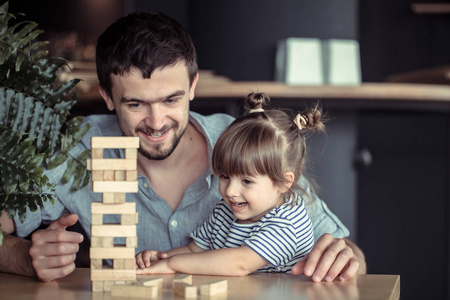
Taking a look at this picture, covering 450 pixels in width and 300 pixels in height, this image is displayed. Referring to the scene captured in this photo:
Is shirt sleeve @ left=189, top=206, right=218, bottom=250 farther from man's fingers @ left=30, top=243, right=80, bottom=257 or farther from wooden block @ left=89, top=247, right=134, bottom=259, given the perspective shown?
wooden block @ left=89, top=247, right=134, bottom=259

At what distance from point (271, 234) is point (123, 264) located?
347 millimetres

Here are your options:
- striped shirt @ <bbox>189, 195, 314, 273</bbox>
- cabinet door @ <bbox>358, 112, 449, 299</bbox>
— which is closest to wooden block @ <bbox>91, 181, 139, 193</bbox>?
striped shirt @ <bbox>189, 195, 314, 273</bbox>

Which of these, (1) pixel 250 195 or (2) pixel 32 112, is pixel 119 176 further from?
(1) pixel 250 195

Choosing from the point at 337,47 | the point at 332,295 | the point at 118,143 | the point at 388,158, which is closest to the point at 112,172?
the point at 118,143

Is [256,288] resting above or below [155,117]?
below

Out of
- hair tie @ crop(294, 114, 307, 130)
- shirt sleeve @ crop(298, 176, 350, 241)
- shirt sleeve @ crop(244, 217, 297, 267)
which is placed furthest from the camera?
shirt sleeve @ crop(298, 176, 350, 241)

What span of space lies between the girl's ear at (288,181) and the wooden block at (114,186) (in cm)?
51

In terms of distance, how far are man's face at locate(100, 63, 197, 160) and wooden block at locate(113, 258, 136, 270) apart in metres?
0.71

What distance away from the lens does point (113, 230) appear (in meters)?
1.01

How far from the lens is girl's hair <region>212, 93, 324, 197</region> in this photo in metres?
1.41

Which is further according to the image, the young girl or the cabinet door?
the cabinet door

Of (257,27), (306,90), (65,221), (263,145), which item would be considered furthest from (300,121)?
(257,27)

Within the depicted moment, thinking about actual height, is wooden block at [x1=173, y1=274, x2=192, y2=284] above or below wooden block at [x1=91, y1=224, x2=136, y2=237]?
below

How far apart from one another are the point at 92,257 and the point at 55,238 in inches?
8.4
